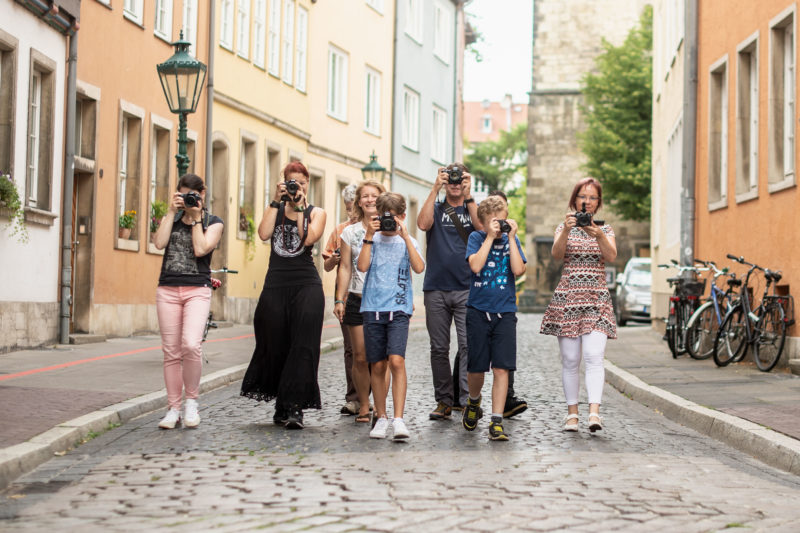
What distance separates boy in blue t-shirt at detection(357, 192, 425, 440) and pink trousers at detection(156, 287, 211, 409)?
1.27m

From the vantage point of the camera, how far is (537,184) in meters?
55.9

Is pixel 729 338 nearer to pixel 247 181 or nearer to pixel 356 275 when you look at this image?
pixel 356 275

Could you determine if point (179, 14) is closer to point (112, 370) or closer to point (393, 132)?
point (112, 370)

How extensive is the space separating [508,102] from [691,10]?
114 m

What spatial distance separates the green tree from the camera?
4888 cm

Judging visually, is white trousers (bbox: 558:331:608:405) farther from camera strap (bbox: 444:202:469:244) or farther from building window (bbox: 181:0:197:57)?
building window (bbox: 181:0:197:57)

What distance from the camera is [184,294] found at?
9.50 m

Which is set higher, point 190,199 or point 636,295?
point 190,199

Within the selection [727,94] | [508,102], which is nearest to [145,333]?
[727,94]

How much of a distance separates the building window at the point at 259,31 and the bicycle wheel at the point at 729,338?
13.5m

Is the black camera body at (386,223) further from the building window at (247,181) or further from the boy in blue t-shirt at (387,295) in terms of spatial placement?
the building window at (247,181)

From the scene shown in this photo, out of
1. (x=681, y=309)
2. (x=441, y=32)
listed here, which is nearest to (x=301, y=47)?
(x=441, y=32)

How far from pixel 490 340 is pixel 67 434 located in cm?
298

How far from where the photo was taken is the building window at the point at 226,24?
24.4 metres
